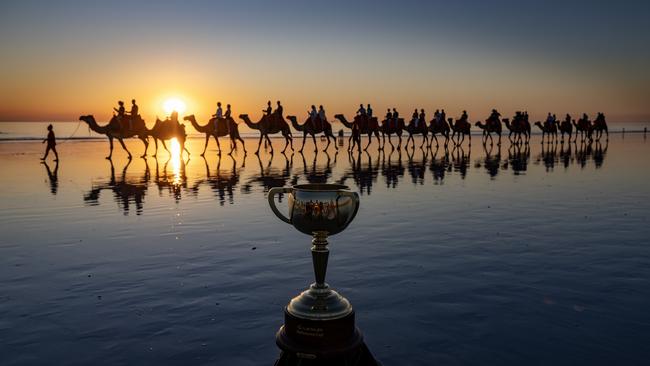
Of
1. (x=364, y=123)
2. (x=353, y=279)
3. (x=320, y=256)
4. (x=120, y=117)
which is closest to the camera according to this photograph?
(x=320, y=256)

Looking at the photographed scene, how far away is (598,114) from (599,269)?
5795 centimetres

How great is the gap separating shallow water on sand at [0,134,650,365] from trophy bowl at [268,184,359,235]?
134 centimetres

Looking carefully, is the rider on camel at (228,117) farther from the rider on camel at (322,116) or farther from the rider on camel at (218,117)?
the rider on camel at (322,116)

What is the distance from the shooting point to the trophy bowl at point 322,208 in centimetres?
330

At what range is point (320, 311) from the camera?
3.30m

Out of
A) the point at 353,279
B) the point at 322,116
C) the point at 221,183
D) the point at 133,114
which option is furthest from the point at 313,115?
the point at 353,279

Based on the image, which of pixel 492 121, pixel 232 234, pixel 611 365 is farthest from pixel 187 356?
pixel 492 121

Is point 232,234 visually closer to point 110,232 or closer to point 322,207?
point 110,232

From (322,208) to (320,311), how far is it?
1.99ft

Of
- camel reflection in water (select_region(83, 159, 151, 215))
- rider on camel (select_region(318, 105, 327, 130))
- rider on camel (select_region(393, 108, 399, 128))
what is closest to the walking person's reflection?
camel reflection in water (select_region(83, 159, 151, 215))

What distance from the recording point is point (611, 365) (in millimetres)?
3977

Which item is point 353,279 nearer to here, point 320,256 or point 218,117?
point 320,256

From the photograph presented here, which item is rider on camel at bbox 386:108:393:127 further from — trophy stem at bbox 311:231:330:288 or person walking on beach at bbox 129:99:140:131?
trophy stem at bbox 311:231:330:288

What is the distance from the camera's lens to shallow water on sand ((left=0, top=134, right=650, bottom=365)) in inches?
173
